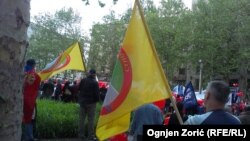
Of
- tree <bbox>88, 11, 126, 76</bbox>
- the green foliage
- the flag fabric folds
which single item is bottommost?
the green foliage

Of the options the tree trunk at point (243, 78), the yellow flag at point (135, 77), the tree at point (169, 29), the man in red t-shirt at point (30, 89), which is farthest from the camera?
the tree at point (169, 29)

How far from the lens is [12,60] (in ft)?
11.9

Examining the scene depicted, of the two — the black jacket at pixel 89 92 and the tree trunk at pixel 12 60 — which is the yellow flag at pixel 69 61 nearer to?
the black jacket at pixel 89 92

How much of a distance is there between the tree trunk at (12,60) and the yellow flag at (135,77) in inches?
79.2

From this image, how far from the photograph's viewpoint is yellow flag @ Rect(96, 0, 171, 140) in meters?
5.49

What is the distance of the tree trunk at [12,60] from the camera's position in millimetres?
3578

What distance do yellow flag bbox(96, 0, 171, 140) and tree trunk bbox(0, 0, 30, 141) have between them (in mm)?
2012

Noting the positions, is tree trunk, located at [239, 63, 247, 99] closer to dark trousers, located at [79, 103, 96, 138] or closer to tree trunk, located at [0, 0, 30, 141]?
dark trousers, located at [79, 103, 96, 138]

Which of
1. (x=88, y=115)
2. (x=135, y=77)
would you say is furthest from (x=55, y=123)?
(x=135, y=77)

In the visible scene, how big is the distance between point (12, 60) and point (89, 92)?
875 cm

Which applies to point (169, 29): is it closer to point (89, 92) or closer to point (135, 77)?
point (89, 92)

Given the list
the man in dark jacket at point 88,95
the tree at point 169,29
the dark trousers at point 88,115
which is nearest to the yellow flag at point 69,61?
the man in dark jacket at point 88,95

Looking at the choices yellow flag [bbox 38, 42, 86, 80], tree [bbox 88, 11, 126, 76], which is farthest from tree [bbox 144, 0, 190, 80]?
yellow flag [bbox 38, 42, 86, 80]

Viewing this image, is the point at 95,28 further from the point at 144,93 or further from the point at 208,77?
the point at 144,93
